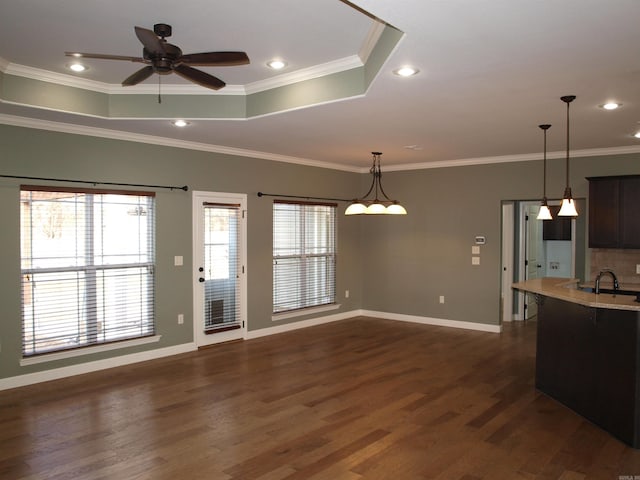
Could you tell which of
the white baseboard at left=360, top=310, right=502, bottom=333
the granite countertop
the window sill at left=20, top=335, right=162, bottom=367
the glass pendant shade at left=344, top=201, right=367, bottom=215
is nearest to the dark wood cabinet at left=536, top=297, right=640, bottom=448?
the granite countertop

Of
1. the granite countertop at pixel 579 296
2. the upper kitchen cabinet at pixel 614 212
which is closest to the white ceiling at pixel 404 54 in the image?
the upper kitchen cabinet at pixel 614 212

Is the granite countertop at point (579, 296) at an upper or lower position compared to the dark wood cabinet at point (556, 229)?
lower

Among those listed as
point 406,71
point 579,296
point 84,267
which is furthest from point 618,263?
point 84,267

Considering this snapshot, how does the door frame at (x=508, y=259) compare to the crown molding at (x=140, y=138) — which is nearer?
the crown molding at (x=140, y=138)

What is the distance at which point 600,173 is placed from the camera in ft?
21.5

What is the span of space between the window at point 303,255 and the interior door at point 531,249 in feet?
11.0

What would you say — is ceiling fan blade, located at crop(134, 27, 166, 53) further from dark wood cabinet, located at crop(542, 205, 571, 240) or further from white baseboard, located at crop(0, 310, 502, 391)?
dark wood cabinet, located at crop(542, 205, 571, 240)

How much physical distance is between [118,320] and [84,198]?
1.43m

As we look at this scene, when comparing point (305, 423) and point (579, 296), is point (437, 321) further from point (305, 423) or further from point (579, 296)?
point (305, 423)

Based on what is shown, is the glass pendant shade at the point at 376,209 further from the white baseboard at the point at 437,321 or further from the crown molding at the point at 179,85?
the white baseboard at the point at 437,321

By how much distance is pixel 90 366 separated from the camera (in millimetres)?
5320

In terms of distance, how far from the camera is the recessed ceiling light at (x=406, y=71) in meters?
3.26

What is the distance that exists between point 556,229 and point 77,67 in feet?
26.7

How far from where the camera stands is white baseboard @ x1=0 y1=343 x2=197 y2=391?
482 centimetres
